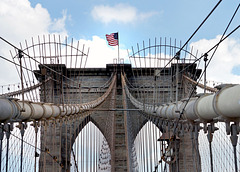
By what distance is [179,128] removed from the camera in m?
3.75

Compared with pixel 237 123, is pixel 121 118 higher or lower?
higher

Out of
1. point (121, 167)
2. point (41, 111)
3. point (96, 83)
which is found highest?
point (96, 83)

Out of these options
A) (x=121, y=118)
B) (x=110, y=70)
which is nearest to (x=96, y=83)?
(x=110, y=70)

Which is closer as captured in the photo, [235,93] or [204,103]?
[235,93]

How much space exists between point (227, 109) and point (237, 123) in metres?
0.24

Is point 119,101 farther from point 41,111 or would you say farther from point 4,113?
point 4,113

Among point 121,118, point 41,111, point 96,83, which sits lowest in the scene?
point 41,111

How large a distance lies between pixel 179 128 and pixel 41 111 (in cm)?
174

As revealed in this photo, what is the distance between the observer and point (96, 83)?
16547 mm

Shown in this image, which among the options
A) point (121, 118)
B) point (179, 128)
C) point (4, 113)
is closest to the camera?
point (4, 113)

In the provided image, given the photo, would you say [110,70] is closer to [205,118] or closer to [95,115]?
[95,115]

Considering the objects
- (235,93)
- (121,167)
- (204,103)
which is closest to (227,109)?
(235,93)

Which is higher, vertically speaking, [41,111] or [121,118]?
[121,118]

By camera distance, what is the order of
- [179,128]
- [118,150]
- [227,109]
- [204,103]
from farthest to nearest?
[118,150] → [179,128] → [204,103] → [227,109]
